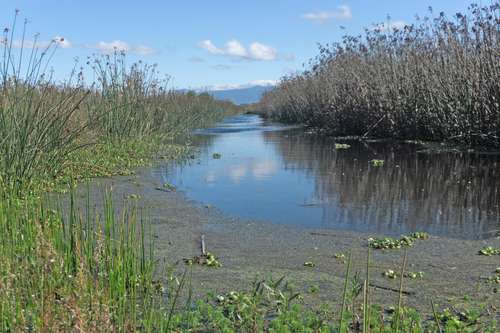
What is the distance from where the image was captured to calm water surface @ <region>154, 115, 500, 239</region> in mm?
5820

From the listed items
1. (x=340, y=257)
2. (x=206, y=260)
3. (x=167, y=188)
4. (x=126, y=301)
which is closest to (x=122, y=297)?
(x=126, y=301)

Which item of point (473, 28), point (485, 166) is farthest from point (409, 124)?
point (485, 166)

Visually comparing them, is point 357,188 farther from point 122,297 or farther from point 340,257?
point 122,297

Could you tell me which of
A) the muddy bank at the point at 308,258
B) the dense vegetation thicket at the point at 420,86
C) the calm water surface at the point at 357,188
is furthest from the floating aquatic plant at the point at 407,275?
the dense vegetation thicket at the point at 420,86

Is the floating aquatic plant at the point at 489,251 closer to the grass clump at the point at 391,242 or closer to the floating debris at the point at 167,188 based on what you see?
the grass clump at the point at 391,242

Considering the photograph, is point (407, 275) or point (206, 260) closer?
point (407, 275)

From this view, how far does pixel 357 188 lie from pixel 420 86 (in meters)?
6.77

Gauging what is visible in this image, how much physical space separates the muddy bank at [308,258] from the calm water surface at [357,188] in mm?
482

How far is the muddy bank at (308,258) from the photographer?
355 centimetres

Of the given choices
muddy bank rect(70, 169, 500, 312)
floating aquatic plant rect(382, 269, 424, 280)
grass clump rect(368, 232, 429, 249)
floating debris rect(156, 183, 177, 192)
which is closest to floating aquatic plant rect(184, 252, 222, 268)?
muddy bank rect(70, 169, 500, 312)

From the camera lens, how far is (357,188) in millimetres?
7867

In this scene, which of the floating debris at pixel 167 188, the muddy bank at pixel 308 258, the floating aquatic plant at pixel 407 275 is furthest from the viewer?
the floating debris at pixel 167 188

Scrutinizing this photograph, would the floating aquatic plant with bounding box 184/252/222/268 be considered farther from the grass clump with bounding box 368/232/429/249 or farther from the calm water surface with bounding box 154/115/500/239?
the calm water surface with bounding box 154/115/500/239

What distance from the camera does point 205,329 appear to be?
2916mm
